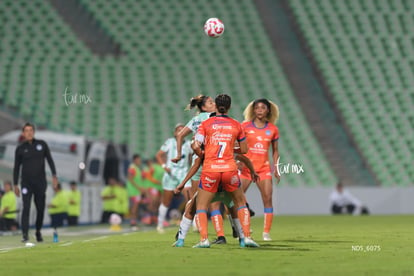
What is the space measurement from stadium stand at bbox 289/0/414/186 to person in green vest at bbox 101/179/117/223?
39.4ft

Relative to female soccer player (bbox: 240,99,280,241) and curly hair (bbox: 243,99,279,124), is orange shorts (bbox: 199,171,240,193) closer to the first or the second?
female soccer player (bbox: 240,99,280,241)

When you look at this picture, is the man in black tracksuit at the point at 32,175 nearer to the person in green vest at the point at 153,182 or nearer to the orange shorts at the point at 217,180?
the orange shorts at the point at 217,180

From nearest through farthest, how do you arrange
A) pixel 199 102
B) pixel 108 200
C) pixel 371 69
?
pixel 199 102, pixel 108 200, pixel 371 69

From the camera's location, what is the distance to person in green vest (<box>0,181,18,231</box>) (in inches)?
752

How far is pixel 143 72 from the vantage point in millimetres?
34438

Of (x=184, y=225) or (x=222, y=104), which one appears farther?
(x=184, y=225)

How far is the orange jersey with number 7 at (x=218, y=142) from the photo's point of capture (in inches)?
436

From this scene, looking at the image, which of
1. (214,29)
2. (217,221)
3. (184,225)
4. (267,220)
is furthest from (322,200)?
(184,225)

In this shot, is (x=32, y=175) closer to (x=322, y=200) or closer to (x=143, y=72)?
(x=322, y=200)

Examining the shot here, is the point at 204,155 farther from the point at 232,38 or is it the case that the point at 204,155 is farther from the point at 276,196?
the point at 232,38

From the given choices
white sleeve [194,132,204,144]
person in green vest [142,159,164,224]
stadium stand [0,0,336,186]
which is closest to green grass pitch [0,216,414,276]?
white sleeve [194,132,204,144]

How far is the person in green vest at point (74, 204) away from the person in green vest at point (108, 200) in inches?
Answer: 33.5

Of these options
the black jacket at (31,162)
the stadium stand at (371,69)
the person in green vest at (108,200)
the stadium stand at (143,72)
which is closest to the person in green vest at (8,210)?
the person in green vest at (108,200)

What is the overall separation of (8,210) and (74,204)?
3722mm
